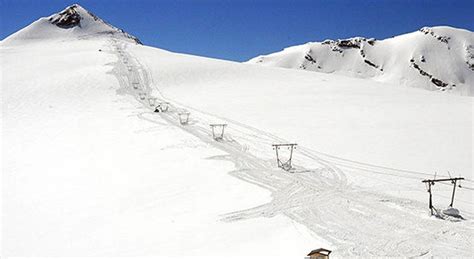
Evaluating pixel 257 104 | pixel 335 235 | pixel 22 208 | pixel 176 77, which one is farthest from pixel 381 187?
pixel 176 77

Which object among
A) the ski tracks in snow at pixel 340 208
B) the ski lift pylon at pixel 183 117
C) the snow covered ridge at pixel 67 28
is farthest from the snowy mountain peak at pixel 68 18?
the ski tracks in snow at pixel 340 208

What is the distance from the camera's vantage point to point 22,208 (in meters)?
14.9

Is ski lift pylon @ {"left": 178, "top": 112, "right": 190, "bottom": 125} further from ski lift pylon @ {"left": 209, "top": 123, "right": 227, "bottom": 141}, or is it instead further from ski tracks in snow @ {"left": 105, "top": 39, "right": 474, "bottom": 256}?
ski tracks in snow @ {"left": 105, "top": 39, "right": 474, "bottom": 256}

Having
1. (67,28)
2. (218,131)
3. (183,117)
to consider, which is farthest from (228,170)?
(67,28)

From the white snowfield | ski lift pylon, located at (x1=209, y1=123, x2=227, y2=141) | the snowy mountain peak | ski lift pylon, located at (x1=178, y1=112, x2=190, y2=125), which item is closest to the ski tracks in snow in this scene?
the white snowfield

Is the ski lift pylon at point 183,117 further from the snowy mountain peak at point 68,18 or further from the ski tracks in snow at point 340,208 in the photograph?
the snowy mountain peak at point 68,18

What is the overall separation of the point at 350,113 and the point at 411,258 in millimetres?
19764

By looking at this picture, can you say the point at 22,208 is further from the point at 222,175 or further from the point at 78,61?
the point at 78,61

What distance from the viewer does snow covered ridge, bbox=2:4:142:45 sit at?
276ft

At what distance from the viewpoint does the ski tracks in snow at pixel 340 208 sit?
11.3 metres

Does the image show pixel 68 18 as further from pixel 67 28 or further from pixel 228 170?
pixel 228 170

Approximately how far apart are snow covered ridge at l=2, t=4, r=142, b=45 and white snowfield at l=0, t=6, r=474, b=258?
50154mm

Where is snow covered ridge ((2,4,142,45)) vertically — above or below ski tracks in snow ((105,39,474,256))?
above

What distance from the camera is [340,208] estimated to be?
14180 millimetres
